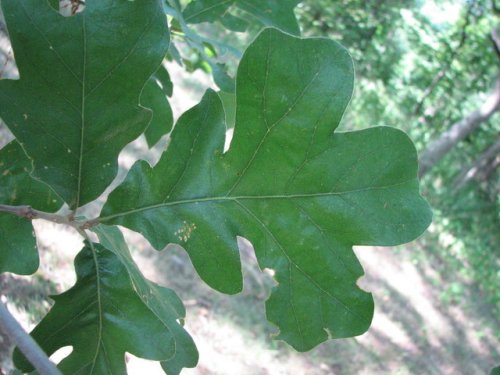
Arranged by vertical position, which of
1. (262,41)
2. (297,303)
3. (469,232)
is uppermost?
(262,41)

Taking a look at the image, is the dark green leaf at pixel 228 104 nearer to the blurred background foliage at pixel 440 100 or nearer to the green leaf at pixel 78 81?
the green leaf at pixel 78 81

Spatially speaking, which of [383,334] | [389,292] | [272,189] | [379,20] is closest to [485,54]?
[379,20]

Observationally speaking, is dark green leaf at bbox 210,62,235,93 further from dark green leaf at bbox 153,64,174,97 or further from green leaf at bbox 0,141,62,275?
green leaf at bbox 0,141,62,275

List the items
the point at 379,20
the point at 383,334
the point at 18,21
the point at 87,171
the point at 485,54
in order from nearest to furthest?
the point at 18,21 < the point at 87,171 < the point at 383,334 < the point at 485,54 < the point at 379,20

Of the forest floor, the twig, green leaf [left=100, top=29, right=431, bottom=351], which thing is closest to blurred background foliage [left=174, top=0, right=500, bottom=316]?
the forest floor

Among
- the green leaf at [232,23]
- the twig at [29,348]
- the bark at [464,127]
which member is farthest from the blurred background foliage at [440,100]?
the twig at [29,348]

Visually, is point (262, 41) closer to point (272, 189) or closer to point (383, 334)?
point (272, 189)
